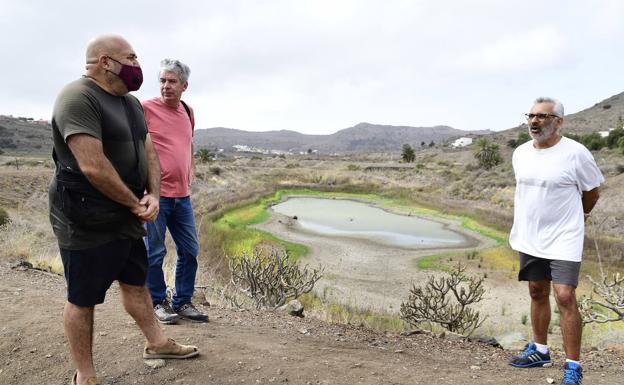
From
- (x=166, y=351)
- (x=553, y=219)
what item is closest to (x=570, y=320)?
(x=553, y=219)

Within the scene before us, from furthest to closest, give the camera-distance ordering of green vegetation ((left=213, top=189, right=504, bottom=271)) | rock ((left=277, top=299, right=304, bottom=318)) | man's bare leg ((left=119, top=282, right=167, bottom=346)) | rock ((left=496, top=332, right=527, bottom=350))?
1. green vegetation ((left=213, top=189, right=504, bottom=271))
2. rock ((left=496, top=332, right=527, bottom=350))
3. rock ((left=277, top=299, right=304, bottom=318))
4. man's bare leg ((left=119, top=282, right=167, bottom=346))

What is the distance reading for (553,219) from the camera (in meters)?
3.38

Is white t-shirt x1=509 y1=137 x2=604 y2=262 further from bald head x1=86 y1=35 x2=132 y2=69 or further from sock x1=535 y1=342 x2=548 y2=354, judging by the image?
bald head x1=86 y1=35 x2=132 y2=69

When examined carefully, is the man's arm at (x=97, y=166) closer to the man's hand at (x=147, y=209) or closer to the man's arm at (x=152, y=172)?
the man's hand at (x=147, y=209)

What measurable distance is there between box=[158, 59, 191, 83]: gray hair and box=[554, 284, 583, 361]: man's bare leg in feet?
10.7

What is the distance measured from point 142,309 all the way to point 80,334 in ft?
1.29

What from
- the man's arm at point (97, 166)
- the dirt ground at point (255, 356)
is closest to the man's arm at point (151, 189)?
the man's arm at point (97, 166)

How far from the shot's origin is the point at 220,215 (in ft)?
85.6

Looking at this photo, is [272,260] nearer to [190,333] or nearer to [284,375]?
[190,333]

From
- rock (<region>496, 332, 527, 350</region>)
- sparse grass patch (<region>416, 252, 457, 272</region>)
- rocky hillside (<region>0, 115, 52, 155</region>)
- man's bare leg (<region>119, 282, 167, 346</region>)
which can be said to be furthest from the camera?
rocky hillside (<region>0, 115, 52, 155</region>)

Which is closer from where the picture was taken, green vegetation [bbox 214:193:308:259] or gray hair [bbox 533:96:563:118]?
gray hair [bbox 533:96:563:118]

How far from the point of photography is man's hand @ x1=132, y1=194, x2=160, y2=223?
268 centimetres

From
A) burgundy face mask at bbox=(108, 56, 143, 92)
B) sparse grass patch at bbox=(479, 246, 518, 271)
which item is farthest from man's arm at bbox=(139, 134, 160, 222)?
sparse grass patch at bbox=(479, 246, 518, 271)

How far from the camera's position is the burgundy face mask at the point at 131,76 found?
2.65m
